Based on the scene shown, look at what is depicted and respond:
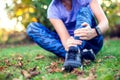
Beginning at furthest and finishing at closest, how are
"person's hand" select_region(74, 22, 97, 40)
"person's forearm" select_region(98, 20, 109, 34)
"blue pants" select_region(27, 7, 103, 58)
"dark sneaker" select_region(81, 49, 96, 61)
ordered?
"blue pants" select_region(27, 7, 103, 58) < "dark sneaker" select_region(81, 49, 96, 61) < "person's forearm" select_region(98, 20, 109, 34) < "person's hand" select_region(74, 22, 97, 40)

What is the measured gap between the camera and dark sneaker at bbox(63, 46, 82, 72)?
313 cm

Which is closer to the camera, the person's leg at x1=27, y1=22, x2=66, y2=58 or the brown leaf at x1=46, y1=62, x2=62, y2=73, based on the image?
the brown leaf at x1=46, y1=62, x2=62, y2=73

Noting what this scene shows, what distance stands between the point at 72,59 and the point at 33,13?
509cm

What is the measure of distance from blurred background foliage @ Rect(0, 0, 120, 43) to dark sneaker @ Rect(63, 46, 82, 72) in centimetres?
247

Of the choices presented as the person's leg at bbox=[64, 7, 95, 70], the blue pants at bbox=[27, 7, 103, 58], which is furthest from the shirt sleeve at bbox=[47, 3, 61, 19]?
the person's leg at bbox=[64, 7, 95, 70]

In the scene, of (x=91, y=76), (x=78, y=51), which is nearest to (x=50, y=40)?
(x=78, y=51)

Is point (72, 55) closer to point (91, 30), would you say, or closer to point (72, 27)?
point (91, 30)

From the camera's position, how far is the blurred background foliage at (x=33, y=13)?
21.1 feet

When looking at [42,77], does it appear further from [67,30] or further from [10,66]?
[67,30]

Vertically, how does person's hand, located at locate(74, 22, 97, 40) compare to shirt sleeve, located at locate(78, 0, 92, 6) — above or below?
below

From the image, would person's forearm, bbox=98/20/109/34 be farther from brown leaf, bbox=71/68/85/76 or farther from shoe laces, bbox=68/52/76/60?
brown leaf, bbox=71/68/85/76

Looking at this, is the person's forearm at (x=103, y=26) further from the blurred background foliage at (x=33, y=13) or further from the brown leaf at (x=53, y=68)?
the blurred background foliage at (x=33, y=13)

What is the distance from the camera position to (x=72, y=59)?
3205 mm

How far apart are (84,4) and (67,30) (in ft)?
1.25
